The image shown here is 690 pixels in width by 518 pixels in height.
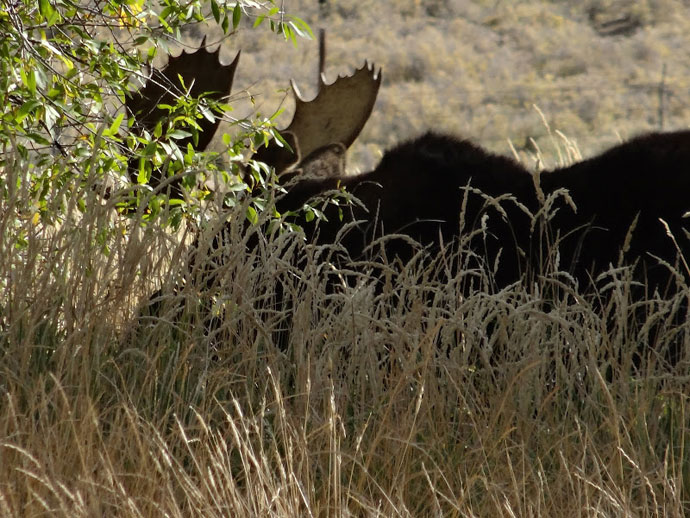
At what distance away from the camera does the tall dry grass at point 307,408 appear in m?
3.38

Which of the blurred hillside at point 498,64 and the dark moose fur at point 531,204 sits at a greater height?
the dark moose fur at point 531,204

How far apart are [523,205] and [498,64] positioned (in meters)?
33.2

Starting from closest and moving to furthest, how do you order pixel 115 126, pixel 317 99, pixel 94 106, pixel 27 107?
1. pixel 27 107
2. pixel 115 126
3. pixel 94 106
4. pixel 317 99

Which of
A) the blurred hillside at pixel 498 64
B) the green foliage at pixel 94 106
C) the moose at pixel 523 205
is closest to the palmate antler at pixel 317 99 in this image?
the moose at pixel 523 205

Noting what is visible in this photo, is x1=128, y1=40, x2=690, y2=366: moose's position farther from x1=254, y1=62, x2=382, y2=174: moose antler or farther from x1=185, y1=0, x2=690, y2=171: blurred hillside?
x1=185, y1=0, x2=690, y2=171: blurred hillside

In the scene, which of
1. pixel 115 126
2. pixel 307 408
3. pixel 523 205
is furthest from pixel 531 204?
pixel 307 408

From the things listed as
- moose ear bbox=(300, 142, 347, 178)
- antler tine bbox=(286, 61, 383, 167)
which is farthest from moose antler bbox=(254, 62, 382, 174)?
moose ear bbox=(300, 142, 347, 178)

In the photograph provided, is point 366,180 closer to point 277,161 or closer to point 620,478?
point 277,161

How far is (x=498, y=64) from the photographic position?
37.0m

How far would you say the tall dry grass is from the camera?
3.38 m

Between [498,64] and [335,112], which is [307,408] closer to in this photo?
[335,112]

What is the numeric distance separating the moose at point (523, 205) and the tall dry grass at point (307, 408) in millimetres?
696

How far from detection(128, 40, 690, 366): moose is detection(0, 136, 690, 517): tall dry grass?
0.70 m

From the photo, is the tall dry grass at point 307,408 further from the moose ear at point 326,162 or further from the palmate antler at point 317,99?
the palmate antler at point 317,99
